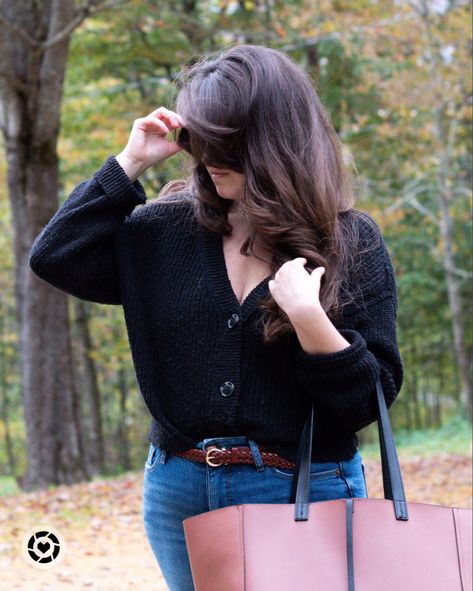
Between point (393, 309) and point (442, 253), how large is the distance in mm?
14586

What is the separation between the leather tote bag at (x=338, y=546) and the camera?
1.75 m

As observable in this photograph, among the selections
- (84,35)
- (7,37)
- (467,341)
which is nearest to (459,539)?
(7,37)

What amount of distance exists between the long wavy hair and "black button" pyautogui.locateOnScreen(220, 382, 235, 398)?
14cm

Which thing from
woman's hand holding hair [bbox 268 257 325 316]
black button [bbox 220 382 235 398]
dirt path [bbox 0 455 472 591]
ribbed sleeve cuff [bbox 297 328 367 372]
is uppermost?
woman's hand holding hair [bbox 268 257 325 316]

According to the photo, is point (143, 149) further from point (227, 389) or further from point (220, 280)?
point (227, 389)

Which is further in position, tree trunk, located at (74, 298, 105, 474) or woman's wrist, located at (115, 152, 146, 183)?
tree trunk, located at (74, 298, 105, 474)

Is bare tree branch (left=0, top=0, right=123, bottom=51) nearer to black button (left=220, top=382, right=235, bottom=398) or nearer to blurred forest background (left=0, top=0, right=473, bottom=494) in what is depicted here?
blurred forest background (left=0, top=0, right=473, bottom=494)

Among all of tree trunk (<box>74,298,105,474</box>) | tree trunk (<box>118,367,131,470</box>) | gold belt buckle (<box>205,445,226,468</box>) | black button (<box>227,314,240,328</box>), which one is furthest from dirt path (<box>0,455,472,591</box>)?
tree trunk (<box>118,367,131,470</box>)

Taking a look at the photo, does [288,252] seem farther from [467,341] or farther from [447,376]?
[447,376]

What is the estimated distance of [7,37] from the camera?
29.4 ft

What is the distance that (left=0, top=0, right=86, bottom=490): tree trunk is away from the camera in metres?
8.84

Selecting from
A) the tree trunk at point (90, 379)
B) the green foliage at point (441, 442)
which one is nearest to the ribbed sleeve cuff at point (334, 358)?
the green foliage at point (441, 442)

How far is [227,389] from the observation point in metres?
2.04

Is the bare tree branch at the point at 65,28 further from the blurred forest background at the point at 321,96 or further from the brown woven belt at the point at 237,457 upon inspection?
the brown woven belt at the point at 237,457
